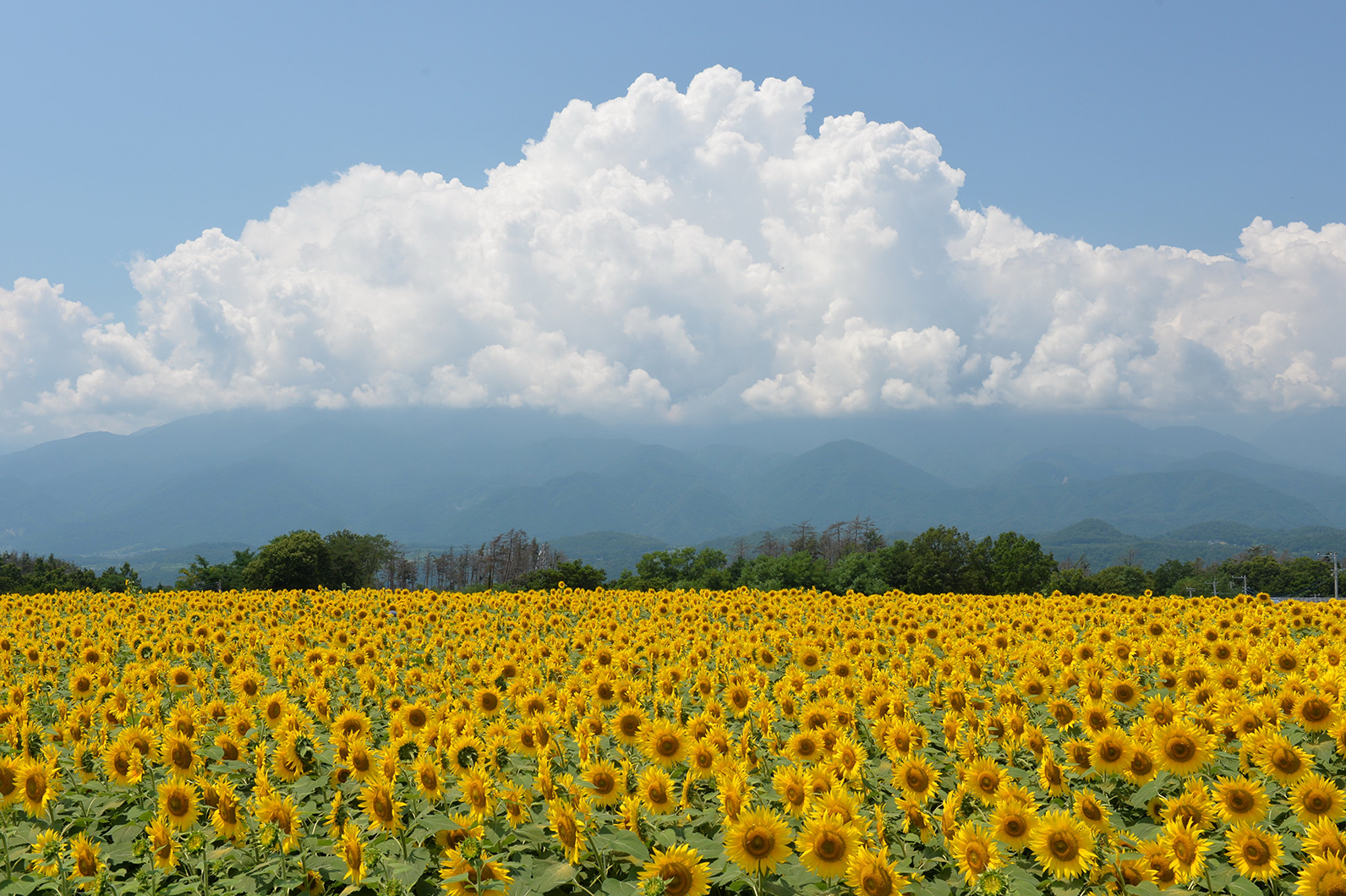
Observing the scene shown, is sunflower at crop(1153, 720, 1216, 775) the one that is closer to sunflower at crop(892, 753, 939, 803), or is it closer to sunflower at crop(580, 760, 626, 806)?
sunflower at crop(892, 753, 939, 803)

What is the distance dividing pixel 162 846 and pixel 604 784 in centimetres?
324

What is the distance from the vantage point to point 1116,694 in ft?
23.5

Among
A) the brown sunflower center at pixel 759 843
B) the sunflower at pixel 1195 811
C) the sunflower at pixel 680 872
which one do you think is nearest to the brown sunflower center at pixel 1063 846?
the sunflower at pixel 1195 811

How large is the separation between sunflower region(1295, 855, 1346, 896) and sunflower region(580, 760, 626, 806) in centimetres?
432

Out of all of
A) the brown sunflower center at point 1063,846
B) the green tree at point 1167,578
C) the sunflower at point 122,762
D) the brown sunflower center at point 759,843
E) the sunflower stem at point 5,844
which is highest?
the brown sunflower center at point 759,843

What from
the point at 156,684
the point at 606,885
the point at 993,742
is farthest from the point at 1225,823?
the point at 156,684

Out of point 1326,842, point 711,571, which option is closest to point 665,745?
point 1326,842

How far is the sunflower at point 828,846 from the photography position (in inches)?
172

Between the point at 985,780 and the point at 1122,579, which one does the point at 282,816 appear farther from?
the point at 1122,579

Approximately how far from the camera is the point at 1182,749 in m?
5.72

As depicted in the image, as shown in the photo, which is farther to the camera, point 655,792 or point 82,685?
point 82,685

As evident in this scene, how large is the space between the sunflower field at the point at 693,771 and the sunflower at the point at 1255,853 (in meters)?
0.02

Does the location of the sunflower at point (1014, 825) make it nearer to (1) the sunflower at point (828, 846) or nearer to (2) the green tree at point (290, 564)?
(1) the sunflower at point (828, 846)

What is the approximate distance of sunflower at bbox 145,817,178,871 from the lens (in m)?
5.14
